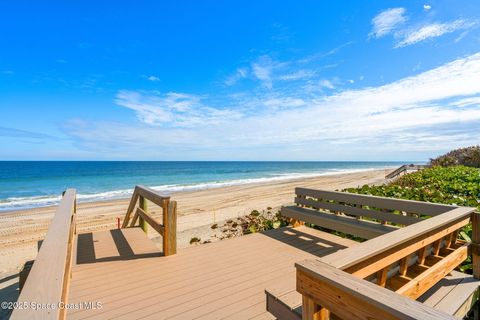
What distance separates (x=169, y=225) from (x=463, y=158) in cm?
2570

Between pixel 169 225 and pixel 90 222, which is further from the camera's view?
pixel 90 222

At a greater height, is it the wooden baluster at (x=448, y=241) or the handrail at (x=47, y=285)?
the handrail at (x=47, y=285)

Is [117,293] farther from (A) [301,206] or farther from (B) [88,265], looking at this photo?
(A) [301,206]

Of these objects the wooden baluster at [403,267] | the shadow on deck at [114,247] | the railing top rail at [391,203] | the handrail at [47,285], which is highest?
the handrail at [47,285]

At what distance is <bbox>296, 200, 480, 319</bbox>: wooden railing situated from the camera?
3.88ft

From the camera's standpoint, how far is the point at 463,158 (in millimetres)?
20797

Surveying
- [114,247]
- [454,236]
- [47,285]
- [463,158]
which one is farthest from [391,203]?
[463,158]

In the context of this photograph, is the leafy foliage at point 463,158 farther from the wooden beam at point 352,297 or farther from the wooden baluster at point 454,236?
the wooden beam at point 352,297

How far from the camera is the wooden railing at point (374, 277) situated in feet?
3.88

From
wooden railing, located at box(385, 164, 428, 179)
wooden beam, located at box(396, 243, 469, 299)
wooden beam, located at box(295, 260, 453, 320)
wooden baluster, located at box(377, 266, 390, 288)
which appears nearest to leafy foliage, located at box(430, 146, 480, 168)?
wooden railing, located at box(385, 164, 428, 179)

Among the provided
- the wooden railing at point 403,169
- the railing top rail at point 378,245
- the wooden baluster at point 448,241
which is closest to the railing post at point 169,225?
the railing top rail at point 378,245

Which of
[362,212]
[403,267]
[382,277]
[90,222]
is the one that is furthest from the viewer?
[90,222]

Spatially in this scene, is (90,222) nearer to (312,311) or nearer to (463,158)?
(312,311)

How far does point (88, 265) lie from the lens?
151 inches
